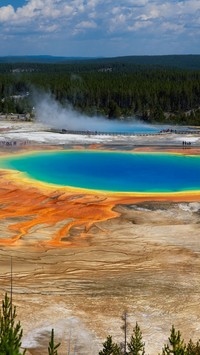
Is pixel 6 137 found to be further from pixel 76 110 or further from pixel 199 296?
pixel 199 296

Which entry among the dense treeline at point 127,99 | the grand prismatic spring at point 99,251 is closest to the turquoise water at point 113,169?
the grand prismatic spring at point 99,251

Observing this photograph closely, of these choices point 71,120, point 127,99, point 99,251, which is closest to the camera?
point 99,251

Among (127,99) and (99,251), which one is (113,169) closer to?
(99,251)

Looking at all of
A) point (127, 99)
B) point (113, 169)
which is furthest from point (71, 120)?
point (113, 169)

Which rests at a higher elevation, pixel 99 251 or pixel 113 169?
pixel 113 169

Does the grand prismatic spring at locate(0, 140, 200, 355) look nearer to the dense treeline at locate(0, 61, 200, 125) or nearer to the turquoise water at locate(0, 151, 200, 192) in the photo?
the turquoise water at locate(0, 151, 200, 192)

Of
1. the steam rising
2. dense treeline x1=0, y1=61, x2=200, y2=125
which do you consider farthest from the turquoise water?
dense treeline x1=0, y1=61, x2=200, y2=125
